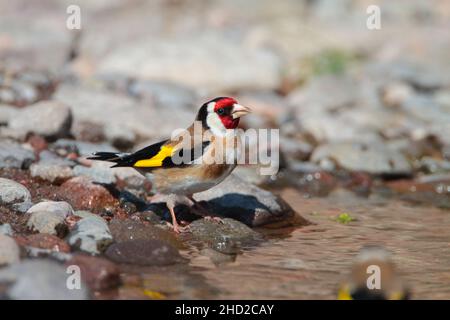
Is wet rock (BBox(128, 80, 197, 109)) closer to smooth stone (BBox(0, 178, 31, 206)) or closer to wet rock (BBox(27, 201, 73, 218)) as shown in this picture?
smooth stone (BBox(0, 178, 31, 206))

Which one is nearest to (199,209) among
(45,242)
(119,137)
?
(45,242)

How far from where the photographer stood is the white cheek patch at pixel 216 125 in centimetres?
774

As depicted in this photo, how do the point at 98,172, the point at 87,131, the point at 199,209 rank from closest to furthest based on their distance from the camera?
the point at 199,209, the point at 98,172, the point at 87,131

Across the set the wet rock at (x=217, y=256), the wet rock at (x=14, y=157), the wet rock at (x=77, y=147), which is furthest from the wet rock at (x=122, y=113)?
the wet rock at (x=217, y=256)

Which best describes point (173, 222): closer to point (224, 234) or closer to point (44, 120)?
A: point (224, 234)

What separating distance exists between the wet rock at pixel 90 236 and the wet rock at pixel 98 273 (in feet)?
2.00

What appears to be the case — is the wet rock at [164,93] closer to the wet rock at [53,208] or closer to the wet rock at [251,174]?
the wet rock at [251,174]

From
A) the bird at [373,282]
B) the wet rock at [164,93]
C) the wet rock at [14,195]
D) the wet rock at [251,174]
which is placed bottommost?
the bird at [373,282]

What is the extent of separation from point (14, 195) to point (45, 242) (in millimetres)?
1379

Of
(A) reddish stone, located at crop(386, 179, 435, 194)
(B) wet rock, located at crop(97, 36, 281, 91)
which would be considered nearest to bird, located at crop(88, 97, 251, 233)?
(A) reddish stone, located at crop(386, 179, 435, 194)

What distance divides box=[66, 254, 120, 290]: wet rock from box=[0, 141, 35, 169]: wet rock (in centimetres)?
311

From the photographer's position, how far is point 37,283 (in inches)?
210

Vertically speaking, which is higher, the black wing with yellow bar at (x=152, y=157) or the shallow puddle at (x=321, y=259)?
the black wing with yellow bar at (x=152, y=157)
